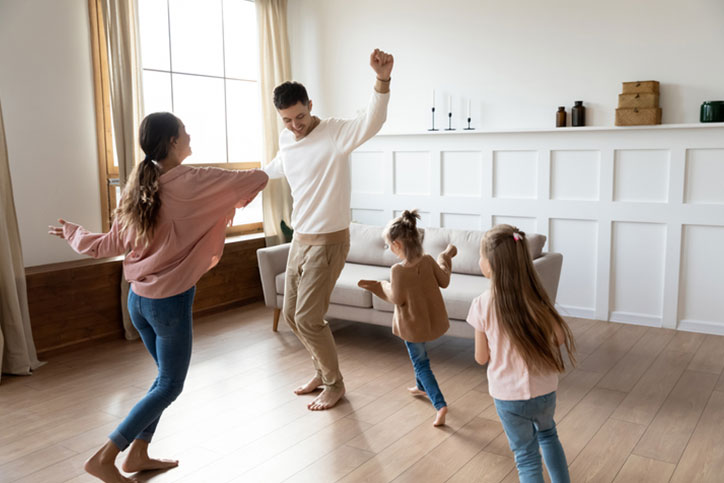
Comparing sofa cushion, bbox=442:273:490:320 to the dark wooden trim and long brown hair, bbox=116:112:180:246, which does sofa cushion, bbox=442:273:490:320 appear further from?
the dark wooden trim

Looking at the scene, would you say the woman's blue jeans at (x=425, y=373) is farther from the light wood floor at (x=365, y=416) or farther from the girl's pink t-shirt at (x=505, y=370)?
the girl's pink t-shirt at (x=505, y=370)

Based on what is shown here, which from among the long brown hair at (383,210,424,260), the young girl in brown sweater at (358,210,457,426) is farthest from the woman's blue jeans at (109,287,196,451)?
the long brown hair at (383,210,424,260)

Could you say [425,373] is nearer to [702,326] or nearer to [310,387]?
[310,387]

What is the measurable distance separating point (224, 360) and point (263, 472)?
1.54 metres

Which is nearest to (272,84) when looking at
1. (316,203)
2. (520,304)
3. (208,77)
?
(208,77)

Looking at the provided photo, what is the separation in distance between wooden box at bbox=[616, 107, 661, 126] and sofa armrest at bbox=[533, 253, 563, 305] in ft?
3.84

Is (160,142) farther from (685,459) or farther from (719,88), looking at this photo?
(719,88)

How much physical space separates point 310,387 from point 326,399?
0.71 feet

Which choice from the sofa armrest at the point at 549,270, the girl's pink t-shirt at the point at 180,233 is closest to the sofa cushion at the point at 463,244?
the sofa armrest at the point at 549,270

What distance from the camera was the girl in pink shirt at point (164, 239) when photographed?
229 cm

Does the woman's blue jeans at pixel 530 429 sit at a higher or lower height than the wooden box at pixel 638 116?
lower

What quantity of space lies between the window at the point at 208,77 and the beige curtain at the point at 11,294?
0.92m

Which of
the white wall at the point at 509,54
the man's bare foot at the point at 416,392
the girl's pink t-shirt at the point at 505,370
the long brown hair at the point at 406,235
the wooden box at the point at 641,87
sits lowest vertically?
the man's bare foot at the point at 416,392

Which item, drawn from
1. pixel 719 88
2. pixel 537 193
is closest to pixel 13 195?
pixel 537 193
